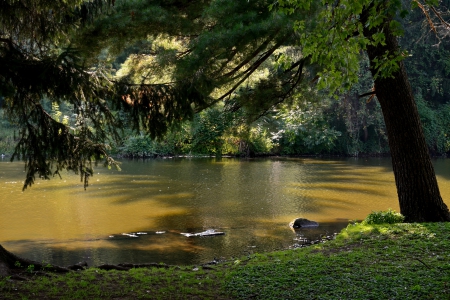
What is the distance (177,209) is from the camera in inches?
499

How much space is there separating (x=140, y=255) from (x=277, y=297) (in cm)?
446

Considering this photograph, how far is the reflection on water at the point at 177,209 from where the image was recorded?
29.3ft

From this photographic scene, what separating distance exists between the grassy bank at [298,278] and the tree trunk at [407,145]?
843mm

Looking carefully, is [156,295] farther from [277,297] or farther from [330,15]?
[330,15]

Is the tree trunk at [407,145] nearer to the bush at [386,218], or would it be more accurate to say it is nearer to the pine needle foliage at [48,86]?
the bush at [386,218]

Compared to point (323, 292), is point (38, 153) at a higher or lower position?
higher

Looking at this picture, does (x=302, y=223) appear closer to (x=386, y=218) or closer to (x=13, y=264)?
(x=386, y=218)

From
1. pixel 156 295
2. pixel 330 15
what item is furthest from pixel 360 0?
pixel 156 295

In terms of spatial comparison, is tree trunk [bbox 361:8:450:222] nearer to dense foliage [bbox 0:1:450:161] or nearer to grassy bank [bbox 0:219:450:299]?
grassy bank [bbox 0:219:450:299]

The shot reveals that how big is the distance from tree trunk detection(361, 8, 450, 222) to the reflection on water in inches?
101

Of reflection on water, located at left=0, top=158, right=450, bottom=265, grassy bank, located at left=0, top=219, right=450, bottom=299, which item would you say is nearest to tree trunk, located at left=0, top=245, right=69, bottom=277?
grassy bank, located at left=0, top=219, right=450, bottom=299

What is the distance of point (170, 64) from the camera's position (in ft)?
25.7

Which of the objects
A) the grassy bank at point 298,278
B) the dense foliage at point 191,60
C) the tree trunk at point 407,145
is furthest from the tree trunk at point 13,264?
the tree trunk at point 407,145

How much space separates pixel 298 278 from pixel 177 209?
778 centimetres
